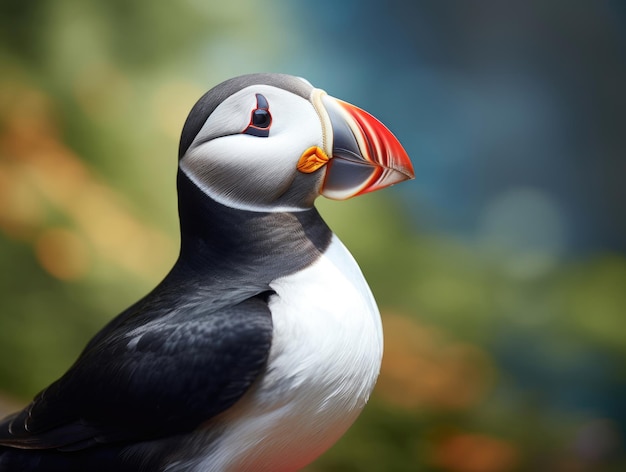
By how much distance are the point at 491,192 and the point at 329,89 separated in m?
0.57

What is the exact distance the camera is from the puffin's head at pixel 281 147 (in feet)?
3.69

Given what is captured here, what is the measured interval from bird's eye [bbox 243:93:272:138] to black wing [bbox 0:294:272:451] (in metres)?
0.25

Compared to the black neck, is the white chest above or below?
below

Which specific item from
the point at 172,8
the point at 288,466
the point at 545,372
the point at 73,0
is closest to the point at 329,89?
the point at 172,8

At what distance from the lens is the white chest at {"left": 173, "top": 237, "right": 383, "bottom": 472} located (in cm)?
106

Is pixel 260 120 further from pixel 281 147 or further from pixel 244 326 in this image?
pixel 244 326

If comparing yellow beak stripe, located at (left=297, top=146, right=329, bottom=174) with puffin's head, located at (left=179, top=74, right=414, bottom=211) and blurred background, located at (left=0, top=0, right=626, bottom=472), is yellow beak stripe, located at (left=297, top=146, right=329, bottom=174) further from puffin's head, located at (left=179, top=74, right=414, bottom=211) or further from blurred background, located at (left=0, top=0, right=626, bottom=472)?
blurred background, located at (left=0, top=0, right=626, bottom=472)

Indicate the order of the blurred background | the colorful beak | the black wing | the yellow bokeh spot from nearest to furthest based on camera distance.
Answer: the black wing, the colorful beak, the blurred background, the yellow bokeh spot

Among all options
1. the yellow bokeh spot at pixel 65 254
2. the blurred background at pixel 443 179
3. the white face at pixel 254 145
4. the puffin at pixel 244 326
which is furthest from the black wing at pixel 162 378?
the yellow bokeh spot at pixel 65 254

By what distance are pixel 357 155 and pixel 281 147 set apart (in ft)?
0.39

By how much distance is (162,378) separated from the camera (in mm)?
1058

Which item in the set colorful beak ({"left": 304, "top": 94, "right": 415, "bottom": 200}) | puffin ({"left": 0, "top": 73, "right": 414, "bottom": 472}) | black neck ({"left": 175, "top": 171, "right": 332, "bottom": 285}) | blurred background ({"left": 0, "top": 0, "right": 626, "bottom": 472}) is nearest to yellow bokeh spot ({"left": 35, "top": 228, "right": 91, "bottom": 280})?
blurred background ({"left": 0, "top": 0, "right": 626, "bottom": 472})

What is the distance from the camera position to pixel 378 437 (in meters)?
2.33

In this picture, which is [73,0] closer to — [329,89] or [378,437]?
[329,89]
